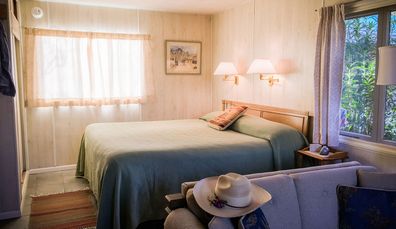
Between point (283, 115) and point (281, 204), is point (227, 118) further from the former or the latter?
point (281, 204)

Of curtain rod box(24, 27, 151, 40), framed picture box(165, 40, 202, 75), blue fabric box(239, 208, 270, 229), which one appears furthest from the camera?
framed picture box(165, 40, 202, 75)

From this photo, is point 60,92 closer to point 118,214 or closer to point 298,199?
point 118,214

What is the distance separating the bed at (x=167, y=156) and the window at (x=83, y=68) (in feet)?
3.29

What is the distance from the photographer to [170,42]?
5348mm

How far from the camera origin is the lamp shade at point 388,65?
6.61ft

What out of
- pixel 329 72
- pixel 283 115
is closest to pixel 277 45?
pixel 283 115

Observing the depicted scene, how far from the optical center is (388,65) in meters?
2.04

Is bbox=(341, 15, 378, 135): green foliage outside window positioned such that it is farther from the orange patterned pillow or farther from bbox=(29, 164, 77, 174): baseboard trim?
bbox=(29, 164, 77, 174): baseboard trim

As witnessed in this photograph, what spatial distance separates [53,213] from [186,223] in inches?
89.5

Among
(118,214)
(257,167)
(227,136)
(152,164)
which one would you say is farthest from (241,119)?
(118,214)

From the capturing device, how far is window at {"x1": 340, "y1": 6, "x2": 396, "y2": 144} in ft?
9.16

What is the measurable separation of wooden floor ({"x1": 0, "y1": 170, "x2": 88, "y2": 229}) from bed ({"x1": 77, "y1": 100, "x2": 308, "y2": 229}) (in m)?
0.56

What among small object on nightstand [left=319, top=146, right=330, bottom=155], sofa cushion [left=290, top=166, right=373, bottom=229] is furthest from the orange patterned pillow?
sofa cushion [left=290, top=166, right=373, bottom=229]

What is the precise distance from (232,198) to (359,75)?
6.84ft
